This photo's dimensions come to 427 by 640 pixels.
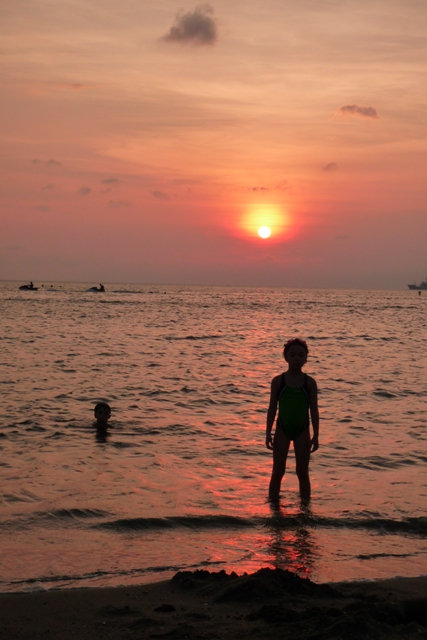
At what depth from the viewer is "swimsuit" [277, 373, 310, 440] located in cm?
826

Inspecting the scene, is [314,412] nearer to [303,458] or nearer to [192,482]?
[303,458]

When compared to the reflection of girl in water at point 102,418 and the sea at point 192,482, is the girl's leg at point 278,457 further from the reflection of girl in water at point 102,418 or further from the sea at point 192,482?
the reflection of girl in water at point 102,418

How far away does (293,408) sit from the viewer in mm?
8250

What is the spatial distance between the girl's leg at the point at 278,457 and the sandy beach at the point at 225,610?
8.83ft

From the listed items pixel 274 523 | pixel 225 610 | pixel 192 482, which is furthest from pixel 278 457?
pixel 225 610

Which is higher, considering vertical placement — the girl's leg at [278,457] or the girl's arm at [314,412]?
the girl's arm at [314,412]

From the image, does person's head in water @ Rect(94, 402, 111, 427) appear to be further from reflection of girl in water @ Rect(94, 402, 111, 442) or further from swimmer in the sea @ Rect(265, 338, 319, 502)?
swimmer in the sea @ Rect(265, 338, 319, 502)

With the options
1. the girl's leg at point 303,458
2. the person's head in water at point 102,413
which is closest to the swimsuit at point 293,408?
the girl's leg at point 303,458

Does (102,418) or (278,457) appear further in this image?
(102,418)

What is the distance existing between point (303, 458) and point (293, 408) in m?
0.65

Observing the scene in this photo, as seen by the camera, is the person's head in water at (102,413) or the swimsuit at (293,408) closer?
the swimsuit at (293,408)

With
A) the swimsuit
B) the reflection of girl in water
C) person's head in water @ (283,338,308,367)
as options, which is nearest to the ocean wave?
the swimsuit

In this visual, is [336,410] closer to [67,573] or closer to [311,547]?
[311,547]

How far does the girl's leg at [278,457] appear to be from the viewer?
8359 millimetres
